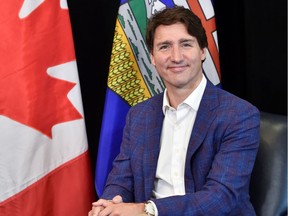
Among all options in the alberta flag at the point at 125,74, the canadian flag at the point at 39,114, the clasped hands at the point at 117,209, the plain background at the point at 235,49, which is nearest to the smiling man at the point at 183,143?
the clasped hands at the point at 117,209

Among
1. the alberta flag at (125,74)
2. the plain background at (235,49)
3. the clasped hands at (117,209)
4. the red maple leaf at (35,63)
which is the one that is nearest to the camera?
the clasped hands at (117,209)

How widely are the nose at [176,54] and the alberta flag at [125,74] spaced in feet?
1.14

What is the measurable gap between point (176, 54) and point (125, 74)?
1.24ft

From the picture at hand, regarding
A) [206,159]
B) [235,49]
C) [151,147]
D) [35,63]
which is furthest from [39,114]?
[235,49]

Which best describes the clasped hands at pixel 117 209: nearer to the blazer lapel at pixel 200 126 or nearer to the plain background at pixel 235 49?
the blazer lapel at pixel 200 126

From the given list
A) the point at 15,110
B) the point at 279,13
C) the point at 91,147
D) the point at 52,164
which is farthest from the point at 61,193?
the point at 279,13

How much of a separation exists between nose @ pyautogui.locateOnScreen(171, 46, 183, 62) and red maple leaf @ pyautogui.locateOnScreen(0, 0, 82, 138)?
519 millimetres

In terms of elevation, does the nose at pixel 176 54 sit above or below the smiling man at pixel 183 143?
above

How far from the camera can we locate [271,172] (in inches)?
53.8

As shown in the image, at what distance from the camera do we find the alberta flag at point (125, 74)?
1.71 meters

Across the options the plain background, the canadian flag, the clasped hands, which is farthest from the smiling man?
the plain background

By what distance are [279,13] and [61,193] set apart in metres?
1.53

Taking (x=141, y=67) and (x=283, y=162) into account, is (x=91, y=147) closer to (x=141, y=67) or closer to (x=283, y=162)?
(x=141, y=67)

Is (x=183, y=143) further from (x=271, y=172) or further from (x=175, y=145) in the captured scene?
(x=271, y=172)
